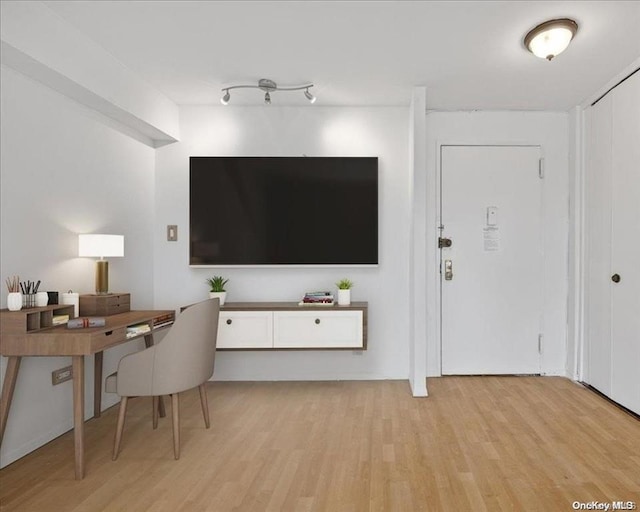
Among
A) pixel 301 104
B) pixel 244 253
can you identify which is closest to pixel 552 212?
pixel 301 104

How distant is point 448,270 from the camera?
409 centimetres

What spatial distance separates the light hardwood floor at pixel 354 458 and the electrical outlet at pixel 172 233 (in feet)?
4.50

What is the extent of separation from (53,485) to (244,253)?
2143mm

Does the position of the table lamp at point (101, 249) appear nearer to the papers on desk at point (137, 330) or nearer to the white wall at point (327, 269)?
the papers on desk at point (137, 330)

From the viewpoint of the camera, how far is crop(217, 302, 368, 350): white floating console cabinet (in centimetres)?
364

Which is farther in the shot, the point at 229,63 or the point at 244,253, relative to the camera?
the point at 244,253

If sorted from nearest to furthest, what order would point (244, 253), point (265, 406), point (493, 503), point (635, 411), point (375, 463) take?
point (493, 503)
point (375, 463)
point (635, 411)
point (265, 406)
point (244, 253)

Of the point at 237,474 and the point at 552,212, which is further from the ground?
the point at 552,212

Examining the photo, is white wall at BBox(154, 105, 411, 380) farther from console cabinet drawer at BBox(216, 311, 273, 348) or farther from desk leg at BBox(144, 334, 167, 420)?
desk leg at BBox(144, 334, 167, 420)

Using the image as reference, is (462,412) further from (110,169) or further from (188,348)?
(110,169)

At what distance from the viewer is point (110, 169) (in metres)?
3.43

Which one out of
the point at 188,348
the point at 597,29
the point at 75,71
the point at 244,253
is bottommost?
the point at 188,348

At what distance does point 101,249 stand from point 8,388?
3.17 ft

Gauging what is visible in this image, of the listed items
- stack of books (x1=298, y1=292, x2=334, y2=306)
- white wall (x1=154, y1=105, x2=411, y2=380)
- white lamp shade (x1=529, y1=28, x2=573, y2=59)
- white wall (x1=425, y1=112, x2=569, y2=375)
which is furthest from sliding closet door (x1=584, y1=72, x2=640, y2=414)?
stack of books (x1=298, y1=292, x2=334, y2=306)
